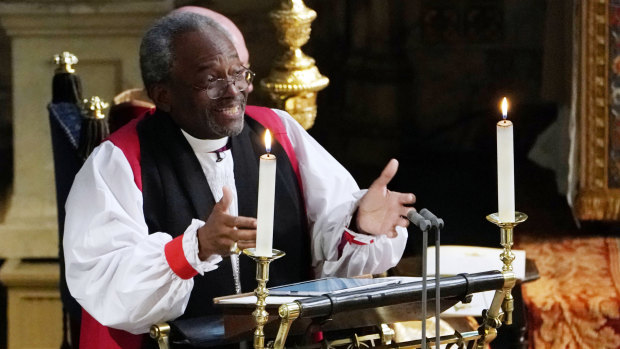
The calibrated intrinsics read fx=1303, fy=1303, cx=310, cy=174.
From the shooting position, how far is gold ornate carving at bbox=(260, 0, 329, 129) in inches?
202

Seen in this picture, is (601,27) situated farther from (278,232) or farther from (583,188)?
(278,232)

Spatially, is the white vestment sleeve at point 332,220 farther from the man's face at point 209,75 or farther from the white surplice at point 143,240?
the man's face at point 209,75

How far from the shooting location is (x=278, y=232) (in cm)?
380

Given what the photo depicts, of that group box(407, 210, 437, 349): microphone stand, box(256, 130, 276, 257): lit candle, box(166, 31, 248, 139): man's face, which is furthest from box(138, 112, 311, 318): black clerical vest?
box(407, 210, 437, 349): microphone stand

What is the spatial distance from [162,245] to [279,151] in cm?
63

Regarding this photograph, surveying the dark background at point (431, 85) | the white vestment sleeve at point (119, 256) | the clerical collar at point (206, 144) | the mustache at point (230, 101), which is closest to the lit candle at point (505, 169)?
the white vestment sleeve at point (119, 256)

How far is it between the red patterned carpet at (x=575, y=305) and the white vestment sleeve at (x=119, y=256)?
226 centimetres

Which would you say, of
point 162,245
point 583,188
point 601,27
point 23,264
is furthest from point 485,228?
point 162,245

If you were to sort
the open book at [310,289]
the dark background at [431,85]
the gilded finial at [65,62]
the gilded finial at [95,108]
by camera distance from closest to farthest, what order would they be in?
the open book at [310,289]
the gilded finial at [95,108]
the gilded finial at [65,62]
the dark background at [431,85]

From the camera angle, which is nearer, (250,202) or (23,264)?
(250,202)

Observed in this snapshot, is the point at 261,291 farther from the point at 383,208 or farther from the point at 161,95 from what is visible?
the point at 161,95

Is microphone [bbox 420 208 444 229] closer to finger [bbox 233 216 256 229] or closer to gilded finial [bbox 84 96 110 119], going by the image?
finger [bbox 233 216 256 229]

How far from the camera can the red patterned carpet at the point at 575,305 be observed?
206 inches

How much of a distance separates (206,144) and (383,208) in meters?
0.65
